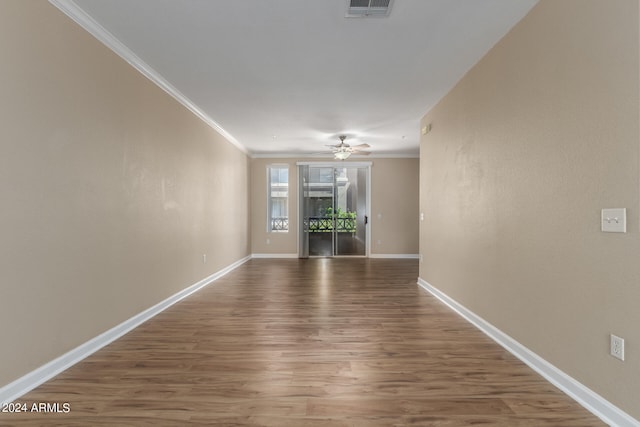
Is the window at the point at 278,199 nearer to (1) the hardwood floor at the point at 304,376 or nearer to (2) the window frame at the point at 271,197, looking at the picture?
(2) the window frame at the point at 271,197

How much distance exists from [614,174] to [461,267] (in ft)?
6.67

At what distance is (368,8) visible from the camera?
2.28 metres

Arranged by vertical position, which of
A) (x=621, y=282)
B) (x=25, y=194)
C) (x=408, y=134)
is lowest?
(x=621, y=282)

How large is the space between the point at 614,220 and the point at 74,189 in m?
3.50

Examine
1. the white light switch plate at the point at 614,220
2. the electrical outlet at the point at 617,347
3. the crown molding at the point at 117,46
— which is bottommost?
the electrical outlet at the point at 617,347

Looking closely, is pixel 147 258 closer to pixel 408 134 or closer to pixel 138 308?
pixel 138 308

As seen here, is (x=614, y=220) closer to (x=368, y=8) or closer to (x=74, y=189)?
(x=368, y=8)

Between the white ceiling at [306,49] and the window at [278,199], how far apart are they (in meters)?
3.48

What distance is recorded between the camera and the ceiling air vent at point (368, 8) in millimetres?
2227

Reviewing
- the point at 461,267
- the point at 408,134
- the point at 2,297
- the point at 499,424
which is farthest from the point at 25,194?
the point at 408,134

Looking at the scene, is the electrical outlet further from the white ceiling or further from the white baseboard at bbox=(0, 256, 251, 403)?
the white baseboard at bbox=(0, 256, 251, 403)

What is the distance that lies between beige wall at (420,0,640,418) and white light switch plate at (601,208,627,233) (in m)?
0.04

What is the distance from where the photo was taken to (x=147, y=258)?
327 centimetres

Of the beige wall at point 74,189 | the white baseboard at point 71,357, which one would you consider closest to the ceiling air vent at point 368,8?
the beige wall at point 74,189
